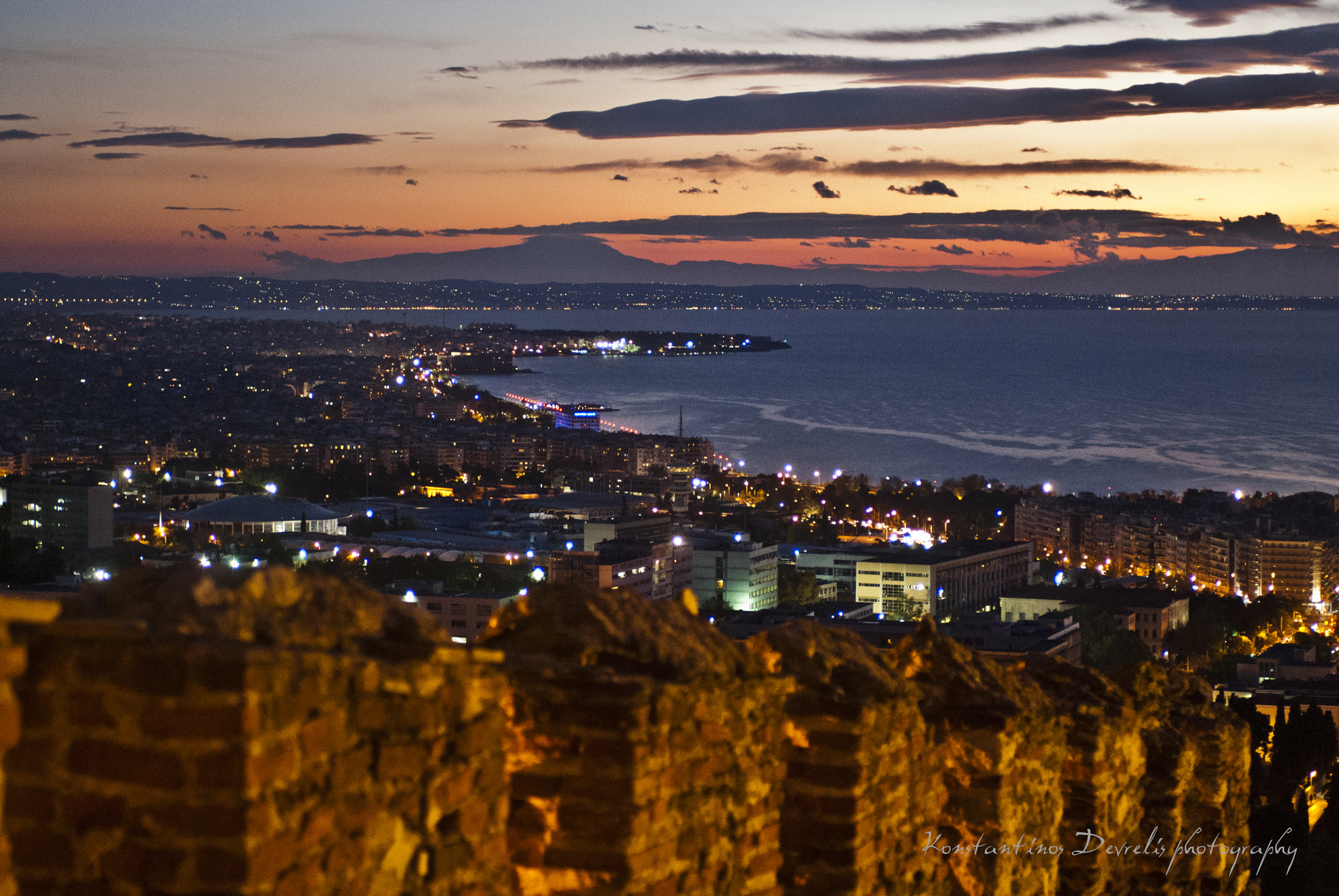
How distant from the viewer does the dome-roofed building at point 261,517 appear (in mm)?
47188

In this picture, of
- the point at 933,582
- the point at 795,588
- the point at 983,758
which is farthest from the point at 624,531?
the point at 983,758

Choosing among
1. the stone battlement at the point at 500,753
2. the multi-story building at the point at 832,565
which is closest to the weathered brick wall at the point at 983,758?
the stone battlement at the point at 500,753

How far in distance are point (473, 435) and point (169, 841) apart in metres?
82.0

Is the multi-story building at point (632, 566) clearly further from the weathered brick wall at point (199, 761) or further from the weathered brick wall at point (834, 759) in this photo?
the weathered brick wall at point (199, 761)

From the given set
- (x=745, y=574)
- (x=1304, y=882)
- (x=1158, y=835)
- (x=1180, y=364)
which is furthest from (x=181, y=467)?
(x=1180, y=364)

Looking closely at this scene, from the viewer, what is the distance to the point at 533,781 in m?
2.27

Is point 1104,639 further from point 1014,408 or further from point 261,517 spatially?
point 1014,408

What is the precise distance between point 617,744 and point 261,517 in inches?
1856

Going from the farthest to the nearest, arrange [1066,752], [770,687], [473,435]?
[473,435] < [1066,752] < [770,687]

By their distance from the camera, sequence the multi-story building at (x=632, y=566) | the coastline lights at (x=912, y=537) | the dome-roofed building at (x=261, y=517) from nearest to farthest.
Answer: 1. the multi-story building at (x=632, y=566)
2. the dome-roofed building at (x=261, y=517)
3. the coastline lights at (x=912, y=537)

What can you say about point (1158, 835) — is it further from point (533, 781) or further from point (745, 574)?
point (745, 574)

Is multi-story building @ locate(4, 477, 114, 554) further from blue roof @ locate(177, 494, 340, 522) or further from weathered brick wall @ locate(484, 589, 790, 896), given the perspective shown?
weathered brick wall @ locate(484, 589, 790, 896)

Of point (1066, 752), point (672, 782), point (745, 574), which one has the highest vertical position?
point (672, 782)

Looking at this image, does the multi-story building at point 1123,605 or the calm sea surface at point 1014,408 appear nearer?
the multi-story building at point 1123,605
